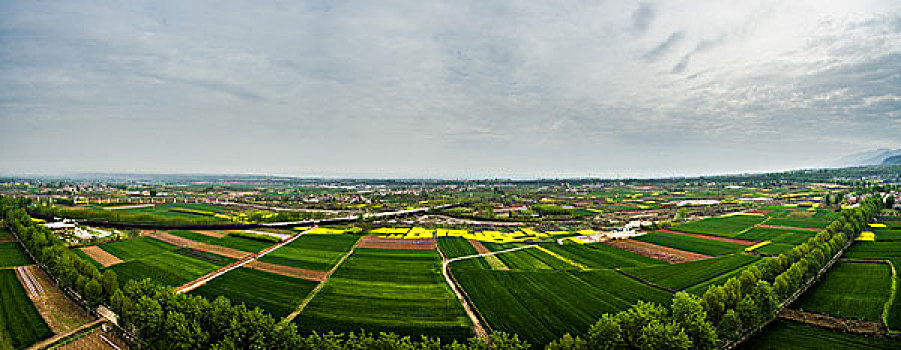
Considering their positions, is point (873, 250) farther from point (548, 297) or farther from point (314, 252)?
point (314, 252)

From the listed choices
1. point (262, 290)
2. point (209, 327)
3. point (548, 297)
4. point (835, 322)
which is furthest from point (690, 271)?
point (209, 327)

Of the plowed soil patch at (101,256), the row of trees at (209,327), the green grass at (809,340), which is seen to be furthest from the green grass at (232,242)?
the green grass at (809,340)

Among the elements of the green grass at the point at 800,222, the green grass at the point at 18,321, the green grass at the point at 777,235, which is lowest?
the green grass at the point at 18,321

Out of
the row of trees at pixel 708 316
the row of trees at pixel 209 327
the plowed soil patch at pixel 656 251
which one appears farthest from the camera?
the plowed soil patch at pixel 656 251

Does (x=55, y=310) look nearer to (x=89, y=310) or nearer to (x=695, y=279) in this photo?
(x=89, y=310)

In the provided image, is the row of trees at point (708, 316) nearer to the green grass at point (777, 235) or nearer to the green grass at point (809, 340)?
the green grass at point (809, 340)

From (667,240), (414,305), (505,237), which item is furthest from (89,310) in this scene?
(667,240)

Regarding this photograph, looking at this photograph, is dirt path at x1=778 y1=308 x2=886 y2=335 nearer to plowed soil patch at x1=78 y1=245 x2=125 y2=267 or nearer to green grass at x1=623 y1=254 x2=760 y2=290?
green grass at x1=623 y1=254 x2=760 y2=290
